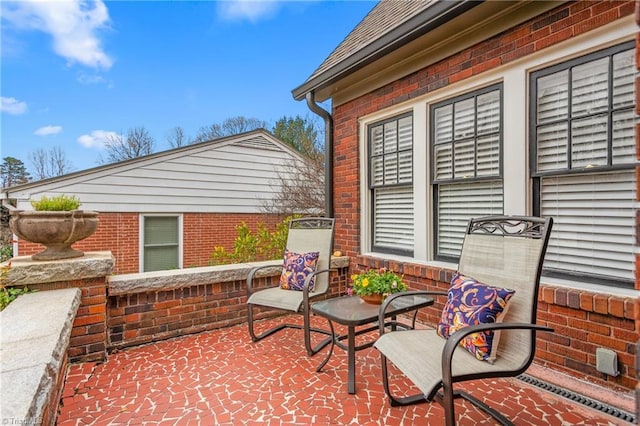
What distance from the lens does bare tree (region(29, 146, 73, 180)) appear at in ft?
40.2

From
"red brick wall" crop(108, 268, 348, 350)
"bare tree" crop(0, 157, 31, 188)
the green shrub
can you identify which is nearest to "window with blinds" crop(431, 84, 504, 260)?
"red brick wall" crop(108, 268, 348, 350)

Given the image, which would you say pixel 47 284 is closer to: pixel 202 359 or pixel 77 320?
pixel 77 320

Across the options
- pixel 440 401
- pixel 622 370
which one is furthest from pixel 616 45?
pixel 440 401

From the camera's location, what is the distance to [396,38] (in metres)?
3.07

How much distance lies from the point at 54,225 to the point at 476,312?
3156 mm

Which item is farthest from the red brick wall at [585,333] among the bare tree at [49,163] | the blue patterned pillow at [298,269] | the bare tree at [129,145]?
the bare tree at [49,163]

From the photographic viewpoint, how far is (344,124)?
4.42 metres

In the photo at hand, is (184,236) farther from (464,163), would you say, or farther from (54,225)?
(464,163)

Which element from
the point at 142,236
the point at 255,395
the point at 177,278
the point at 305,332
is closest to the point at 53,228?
the point at 177,278

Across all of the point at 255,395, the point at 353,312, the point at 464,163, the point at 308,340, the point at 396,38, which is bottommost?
the point at 255,395

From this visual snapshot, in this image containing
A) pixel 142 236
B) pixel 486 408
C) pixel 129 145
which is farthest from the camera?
pixel 129 145

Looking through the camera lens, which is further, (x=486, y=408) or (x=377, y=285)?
(x=377, y=285)

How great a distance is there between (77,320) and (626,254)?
4096 mm

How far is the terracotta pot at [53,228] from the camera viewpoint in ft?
8.70
